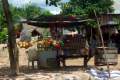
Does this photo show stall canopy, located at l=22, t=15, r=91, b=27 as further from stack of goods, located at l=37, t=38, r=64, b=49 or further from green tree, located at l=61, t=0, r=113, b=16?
green tree, located at l=61, t=0, r=113, b=16

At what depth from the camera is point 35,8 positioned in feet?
271

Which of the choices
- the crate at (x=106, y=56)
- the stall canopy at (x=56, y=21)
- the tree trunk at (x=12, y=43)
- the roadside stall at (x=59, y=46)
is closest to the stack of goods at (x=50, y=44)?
the roadside stall at (x=59, y=46)

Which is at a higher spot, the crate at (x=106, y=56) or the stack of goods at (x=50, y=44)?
the stack of goods at (x=50, y=44)

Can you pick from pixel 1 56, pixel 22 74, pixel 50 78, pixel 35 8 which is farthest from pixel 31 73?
pixel 35 8

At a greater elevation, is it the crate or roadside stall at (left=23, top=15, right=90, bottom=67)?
roadside stall at (left=23, top=15, right=90, bottom=67)

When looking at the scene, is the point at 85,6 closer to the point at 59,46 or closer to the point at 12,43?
the point at 59,46

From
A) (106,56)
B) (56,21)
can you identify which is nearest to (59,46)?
(56,21)

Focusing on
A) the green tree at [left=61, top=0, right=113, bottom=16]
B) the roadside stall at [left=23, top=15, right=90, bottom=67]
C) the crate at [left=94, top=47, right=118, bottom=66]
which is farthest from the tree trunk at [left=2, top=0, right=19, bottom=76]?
the green tree at [left=61, top=0, right=113, bottom=16]

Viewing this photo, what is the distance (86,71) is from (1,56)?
1043cm

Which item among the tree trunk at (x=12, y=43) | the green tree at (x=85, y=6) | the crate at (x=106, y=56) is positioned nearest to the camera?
the tree trunk at (x=12, y=43)

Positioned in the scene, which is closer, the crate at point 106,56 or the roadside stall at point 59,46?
the roadside stall at point 59,46

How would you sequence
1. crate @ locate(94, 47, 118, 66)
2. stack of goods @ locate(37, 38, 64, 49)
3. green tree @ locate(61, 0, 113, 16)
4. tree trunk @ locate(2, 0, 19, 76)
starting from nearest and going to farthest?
tree trunk @ locate(2, 0, 19, 76) < stack of goods @ locate(37, 38, 64, 49) < crate @ locate(94, 47, 118, 66) < green tree @ locate(61, 0, 113, 16)

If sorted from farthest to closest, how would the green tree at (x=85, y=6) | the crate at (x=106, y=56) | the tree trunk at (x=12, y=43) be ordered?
the green tree at (x=85, y=6), the crate at (x=106, y=56), the tree trunk at (x=12, y=43)

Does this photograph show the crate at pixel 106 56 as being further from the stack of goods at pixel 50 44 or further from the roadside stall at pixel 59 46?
the stack of goods at pixel 50 44
